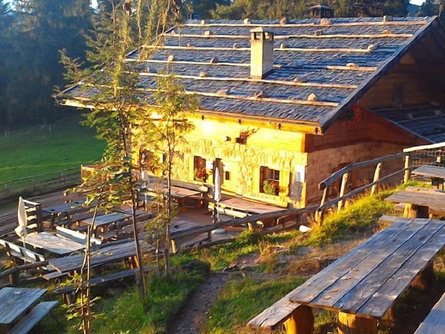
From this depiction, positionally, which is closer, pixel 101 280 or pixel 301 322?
pixel 301 322

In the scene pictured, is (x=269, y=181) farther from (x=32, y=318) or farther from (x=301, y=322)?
(x=301, y=322)

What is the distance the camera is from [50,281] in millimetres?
12305

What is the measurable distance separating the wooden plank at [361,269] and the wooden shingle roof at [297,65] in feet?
27.1

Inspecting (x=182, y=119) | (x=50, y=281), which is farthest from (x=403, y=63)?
(x=50, y=281)

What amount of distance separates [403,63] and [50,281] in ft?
46.4

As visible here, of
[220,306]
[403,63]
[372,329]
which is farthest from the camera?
[403,63]

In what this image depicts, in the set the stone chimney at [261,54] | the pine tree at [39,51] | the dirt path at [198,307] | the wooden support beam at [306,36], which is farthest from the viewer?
the pine tree at [39,51]

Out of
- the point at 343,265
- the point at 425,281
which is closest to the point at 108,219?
the point at 425,281

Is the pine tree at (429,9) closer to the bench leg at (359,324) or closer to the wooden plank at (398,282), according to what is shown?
the wooden plank at (398,282)

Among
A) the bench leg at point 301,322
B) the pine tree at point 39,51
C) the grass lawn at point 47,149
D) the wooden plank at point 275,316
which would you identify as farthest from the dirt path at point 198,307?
the pine tree at point 39,51

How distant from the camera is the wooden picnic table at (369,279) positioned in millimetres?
4250

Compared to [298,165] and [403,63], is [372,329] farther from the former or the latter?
[403,63]

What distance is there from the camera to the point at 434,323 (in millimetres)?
3979

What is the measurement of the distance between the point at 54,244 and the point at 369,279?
10286mm
